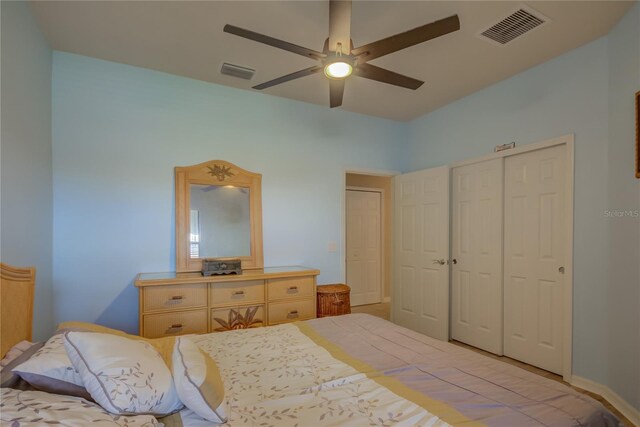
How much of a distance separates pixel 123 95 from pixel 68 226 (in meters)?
1.25

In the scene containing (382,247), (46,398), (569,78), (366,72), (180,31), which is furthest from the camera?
(382,247)

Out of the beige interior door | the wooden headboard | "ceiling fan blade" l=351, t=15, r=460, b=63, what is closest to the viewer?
the wooden headboard

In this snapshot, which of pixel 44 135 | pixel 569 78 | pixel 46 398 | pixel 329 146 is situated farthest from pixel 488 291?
pixel 44 135

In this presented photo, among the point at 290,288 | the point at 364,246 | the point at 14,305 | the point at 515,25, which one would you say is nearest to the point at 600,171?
the point at 515,25

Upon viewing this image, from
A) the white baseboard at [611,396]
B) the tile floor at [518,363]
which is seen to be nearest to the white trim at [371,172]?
the tile floor at [518,363]

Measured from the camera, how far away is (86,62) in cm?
276

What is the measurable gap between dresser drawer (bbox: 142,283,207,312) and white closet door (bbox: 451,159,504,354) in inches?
108

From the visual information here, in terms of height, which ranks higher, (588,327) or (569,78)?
(569,78)

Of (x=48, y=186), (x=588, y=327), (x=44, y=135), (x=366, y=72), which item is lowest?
(x=588, y=327)

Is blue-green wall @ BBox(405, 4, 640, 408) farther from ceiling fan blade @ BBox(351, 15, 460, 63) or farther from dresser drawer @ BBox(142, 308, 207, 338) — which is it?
dresser drawer @ BBox(142, 308, 207, 338)

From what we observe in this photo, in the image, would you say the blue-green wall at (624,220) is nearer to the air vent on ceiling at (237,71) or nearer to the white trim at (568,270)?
the white trim at (568,270)

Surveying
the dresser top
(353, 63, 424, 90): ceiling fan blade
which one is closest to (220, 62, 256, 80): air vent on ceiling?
(353, 63, 424, 90): ceiling fan blade

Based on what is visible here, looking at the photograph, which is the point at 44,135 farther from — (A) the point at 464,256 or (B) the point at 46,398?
(A) the point at 464,256

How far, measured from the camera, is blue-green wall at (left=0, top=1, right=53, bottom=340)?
5.91 ft
